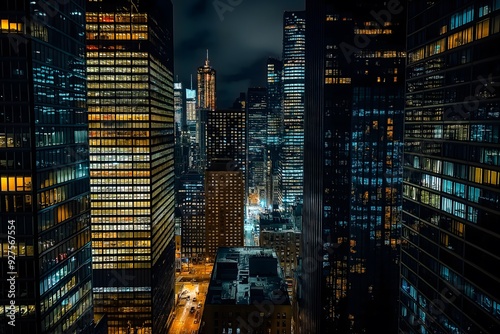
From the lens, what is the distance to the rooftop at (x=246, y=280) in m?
101

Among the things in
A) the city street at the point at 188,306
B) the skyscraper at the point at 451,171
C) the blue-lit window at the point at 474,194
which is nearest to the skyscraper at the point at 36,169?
the skyscraper at the point at 451,171

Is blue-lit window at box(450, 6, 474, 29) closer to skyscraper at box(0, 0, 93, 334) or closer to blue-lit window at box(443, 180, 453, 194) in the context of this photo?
blue-lit window at box(443, 180, 453, 194)

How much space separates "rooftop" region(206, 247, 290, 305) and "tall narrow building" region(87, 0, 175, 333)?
21.7 metres

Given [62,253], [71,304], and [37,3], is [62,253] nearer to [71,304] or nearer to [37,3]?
[71,304]

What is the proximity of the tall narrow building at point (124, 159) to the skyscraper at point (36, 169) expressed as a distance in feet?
185

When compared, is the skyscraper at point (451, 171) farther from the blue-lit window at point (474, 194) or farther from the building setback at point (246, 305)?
the building setback at point (246, 305)

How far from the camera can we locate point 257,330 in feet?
321

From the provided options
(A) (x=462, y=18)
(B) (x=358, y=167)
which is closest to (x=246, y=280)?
(B) (x=358, y=167)

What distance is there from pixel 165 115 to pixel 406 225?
326 feet

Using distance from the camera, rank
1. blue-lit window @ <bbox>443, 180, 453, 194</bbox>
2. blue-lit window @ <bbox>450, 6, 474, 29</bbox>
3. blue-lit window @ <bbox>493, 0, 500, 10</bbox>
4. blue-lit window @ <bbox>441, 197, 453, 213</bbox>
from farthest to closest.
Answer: blue-lit window @ <bbox>443, 180, 453, 194</bbox>, blue-lit window @ <bbox>441, 197, 453, 213</bbox>, blue-lit window @ <bbox>450, 6, 474, 29</bbox>, blue-lit window @ <bbox>493, 0, 500, 10</bbox>

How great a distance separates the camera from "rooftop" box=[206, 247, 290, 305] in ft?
330

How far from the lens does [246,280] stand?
112062 mm

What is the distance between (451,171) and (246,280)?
74.6 meters

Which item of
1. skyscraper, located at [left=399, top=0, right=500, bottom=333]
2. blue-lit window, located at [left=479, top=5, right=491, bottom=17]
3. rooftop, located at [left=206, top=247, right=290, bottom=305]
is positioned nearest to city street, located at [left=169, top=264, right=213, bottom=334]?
rooftop, located at [left=206, top=247, right=290, bottom=305]
